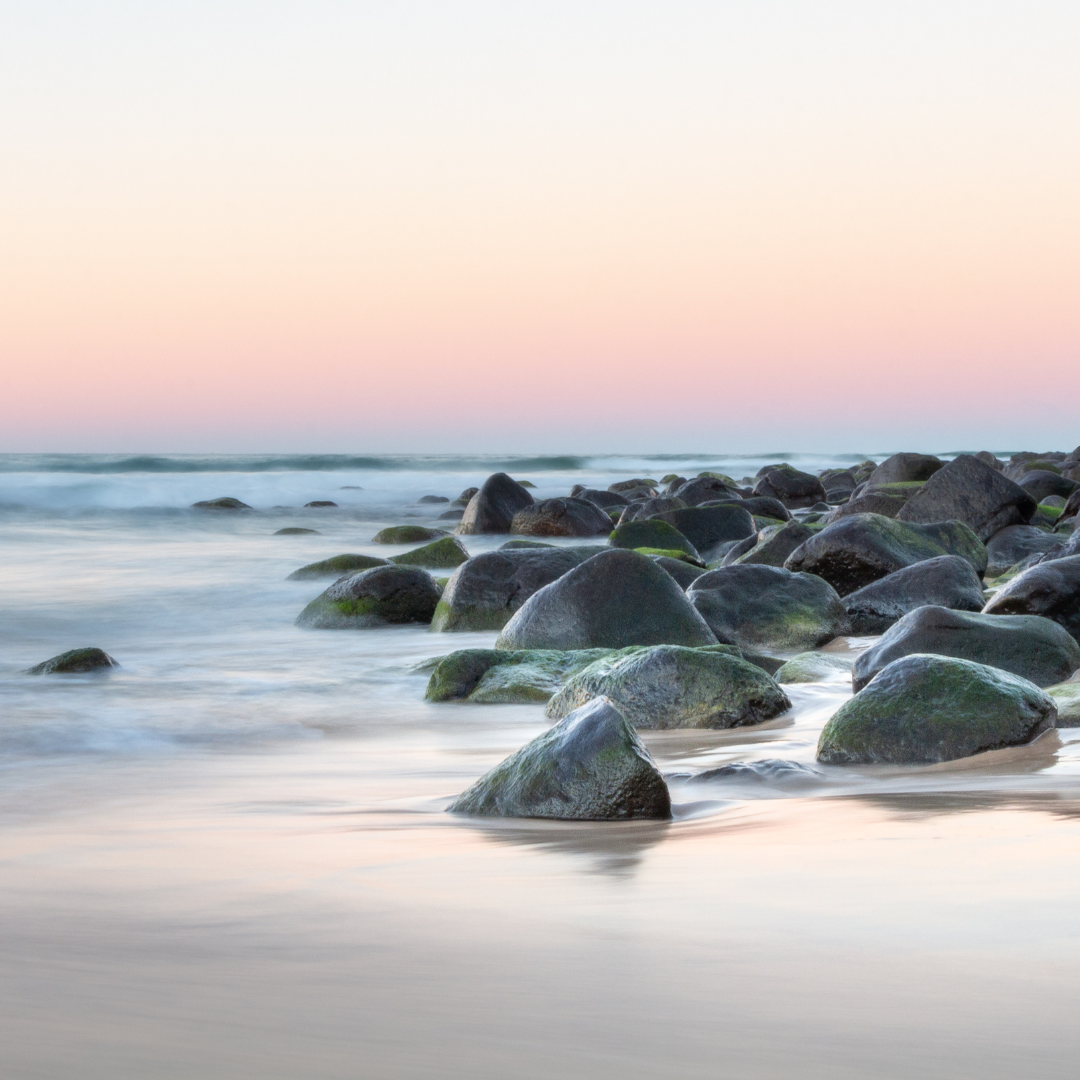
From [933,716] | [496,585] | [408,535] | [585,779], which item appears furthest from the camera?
[408,535]

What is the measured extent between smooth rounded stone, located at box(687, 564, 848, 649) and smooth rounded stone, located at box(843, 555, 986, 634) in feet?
0.67

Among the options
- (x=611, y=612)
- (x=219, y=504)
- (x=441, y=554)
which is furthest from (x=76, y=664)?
(x=219, y=504)

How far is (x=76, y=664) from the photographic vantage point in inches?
262

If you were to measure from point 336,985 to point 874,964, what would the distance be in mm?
734

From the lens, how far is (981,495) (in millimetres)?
10570

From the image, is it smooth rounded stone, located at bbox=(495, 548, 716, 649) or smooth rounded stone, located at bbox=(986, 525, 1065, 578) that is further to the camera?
smooth rounded stone, located at bbox=(986, 525, 1065, 578)

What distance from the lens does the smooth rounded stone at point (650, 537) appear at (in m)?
10.1

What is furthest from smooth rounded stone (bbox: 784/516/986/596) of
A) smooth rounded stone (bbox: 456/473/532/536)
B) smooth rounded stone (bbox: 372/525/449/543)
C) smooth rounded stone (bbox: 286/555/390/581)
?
smooth rounded stone (bbox: 372/525/449/543)

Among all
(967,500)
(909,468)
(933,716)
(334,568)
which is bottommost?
(334,568)

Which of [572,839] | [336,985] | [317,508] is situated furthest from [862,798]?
[317,508]

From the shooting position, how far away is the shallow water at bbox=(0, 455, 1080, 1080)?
1485 millimetres

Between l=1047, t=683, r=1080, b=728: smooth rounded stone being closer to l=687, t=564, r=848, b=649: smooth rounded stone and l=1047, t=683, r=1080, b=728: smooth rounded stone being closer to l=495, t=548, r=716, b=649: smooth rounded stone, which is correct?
l=495, t=548, r=716, b=649: smooth rounded stone

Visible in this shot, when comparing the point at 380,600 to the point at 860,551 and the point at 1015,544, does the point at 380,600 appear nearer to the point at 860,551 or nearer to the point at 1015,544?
the point at 860,551

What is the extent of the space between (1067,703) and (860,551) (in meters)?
3.80
